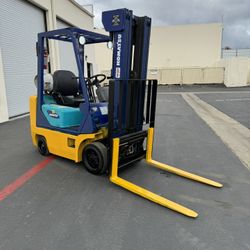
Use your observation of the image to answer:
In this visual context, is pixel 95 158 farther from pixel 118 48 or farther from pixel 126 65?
pixel 118 48

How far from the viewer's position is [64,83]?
477cm

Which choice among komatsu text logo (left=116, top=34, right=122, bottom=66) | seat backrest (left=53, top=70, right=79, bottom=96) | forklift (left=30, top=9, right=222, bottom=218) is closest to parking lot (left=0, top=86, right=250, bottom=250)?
forklift (left=30, top=9, right=222, bottom=218)

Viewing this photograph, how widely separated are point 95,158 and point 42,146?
5.16ft

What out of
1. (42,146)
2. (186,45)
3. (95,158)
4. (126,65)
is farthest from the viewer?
(186,45)

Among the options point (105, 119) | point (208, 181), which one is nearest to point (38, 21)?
point (105, 119)

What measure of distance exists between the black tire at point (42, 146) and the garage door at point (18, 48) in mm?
5293

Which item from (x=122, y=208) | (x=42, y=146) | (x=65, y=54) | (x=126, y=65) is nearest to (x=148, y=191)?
(x=122, y=208)

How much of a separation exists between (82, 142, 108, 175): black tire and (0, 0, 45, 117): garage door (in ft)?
22.0

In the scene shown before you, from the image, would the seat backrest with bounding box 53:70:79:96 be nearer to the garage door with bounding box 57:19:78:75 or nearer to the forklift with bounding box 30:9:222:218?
the forklift with bounding box 30:9:222:218

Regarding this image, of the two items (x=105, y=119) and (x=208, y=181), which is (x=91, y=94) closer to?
(x=105, y=119)

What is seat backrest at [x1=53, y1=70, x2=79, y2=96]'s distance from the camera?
4707 millimetres

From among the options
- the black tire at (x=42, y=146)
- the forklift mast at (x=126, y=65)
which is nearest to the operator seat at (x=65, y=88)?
the black tire at (x=42, y=146)

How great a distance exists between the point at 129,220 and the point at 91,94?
8.75ft

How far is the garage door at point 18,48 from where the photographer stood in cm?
922
